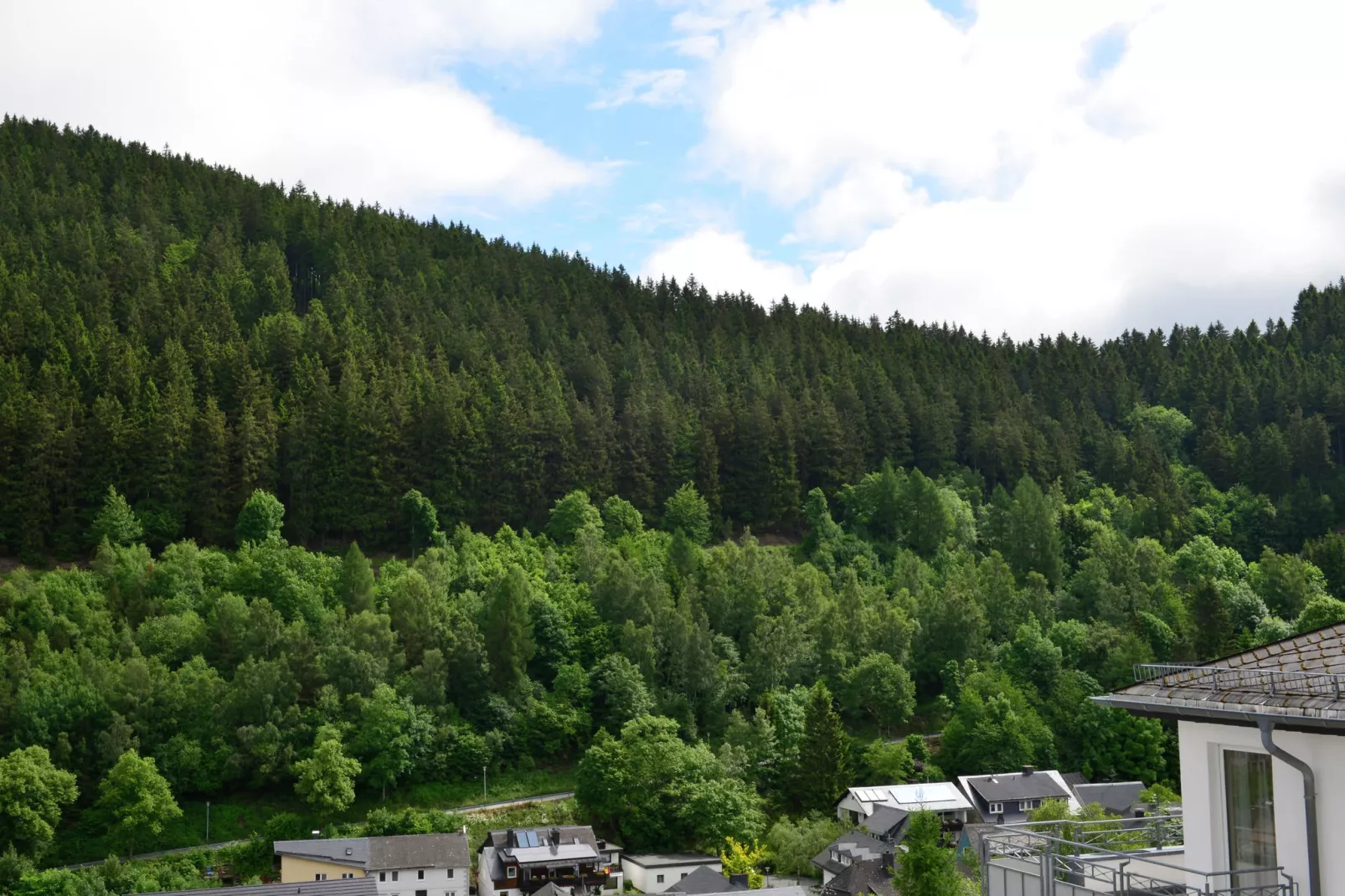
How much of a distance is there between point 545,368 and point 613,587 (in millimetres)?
43484

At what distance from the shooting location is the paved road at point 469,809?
2418 inches

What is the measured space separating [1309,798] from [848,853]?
52.5m

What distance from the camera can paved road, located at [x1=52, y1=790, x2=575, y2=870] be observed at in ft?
201

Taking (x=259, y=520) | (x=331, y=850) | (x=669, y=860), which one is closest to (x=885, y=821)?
(x=669, y=860)

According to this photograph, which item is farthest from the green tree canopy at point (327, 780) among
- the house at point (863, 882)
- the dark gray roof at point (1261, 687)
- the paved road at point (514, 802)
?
the dark gray roof at point (1261, 687)

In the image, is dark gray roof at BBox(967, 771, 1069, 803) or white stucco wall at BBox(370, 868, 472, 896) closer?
white stucco wall at BBox(370, 868, 472, 896)

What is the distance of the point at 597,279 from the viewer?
160m

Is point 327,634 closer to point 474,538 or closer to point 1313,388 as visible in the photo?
point 474,538

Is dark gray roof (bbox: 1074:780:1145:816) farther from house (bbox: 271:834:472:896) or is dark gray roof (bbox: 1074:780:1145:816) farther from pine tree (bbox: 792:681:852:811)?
house (bbox: 271:834:472:896)

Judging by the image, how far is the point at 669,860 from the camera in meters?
63.1

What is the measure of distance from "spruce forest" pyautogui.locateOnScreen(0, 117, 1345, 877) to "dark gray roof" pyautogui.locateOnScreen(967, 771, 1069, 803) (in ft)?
13.9

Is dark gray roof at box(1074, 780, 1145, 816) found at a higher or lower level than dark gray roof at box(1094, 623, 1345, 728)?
lower

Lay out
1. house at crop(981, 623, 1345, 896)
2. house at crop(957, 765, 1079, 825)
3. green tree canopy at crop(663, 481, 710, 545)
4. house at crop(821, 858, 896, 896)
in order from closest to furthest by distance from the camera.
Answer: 1. house at crop(981, 623, 1345, 896)
2. house at crop(821, 858, 896, 896)
3. house at crop(957, 765, 1079, 825)
4. green tree canopy at crop(663, 481, 710, 545)

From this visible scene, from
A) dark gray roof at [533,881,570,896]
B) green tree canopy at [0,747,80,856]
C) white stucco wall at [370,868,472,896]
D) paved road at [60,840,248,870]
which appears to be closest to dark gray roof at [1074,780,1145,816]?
dark gray roof at [533,881,570,896]
